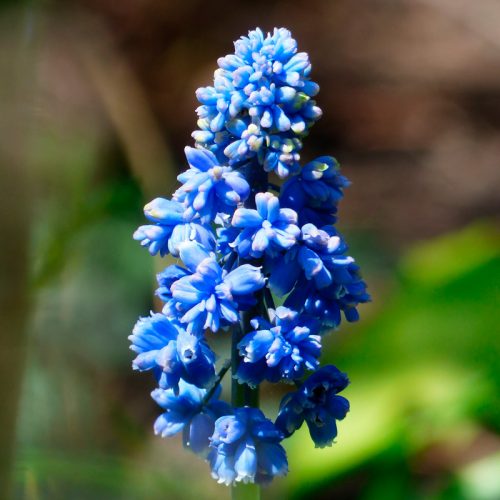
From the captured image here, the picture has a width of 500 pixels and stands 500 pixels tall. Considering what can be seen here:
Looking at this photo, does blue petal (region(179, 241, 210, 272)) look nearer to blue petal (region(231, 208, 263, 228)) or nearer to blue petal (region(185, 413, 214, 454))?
blue petal (region(231, 208, 263, 228))

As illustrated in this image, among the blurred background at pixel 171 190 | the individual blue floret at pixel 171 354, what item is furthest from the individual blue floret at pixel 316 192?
the blurred background at pixel 171 190

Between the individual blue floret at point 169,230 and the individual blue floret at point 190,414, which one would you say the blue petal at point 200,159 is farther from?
the individual blue floret at point 190,414

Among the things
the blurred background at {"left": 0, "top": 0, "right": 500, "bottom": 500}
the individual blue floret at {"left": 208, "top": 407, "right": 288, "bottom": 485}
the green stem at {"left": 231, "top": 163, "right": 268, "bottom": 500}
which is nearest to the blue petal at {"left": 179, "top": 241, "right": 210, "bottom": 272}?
the green stem at {"left": 231, "top": 163, "right": 268, "bottom": 500}

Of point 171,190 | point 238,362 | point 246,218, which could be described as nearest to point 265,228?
point 246,218

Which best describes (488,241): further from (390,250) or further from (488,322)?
(390,250)

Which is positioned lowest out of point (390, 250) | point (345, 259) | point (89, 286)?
point (345, 259)

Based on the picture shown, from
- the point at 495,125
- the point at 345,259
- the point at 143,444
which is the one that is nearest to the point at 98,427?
the point at 143,444

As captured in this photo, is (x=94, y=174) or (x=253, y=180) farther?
(x=94, y=174)
